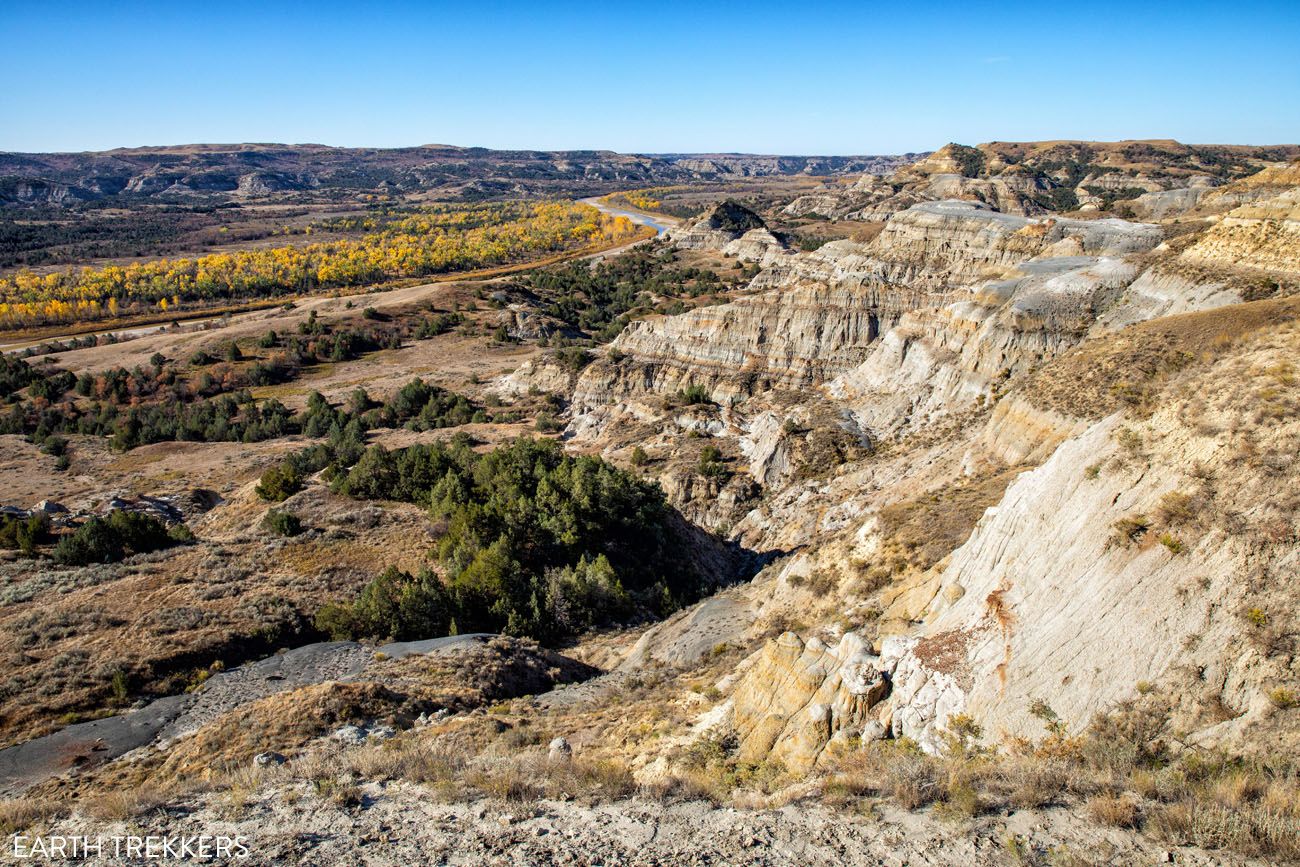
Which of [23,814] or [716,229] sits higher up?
[716,229]

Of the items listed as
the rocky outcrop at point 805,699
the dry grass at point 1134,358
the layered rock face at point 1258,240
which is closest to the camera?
the rocky outcrop at point 805,699

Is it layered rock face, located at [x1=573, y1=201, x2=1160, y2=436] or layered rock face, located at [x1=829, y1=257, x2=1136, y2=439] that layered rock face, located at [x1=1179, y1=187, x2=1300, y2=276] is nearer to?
layered rock face, located at [x1=829, y1=257, x2=1136, y2=439]

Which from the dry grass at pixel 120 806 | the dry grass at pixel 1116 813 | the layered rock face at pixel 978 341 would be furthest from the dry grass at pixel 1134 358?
the dry grass at pixel 120 806

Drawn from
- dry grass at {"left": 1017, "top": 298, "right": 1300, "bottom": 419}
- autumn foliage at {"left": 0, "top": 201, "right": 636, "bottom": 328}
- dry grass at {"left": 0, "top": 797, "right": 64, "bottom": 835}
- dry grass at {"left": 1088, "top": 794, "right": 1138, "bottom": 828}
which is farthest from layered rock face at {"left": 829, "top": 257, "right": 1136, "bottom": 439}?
autumn foliage at {"left": 0, "top": 201, "right": 636, "bottom": 328}

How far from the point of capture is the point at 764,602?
20.2 metres

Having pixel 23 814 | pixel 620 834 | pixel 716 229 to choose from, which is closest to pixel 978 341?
pixel 620 834

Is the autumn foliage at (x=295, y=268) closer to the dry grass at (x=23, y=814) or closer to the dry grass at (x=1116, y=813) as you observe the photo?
the dry grass at (x=23, y=814)

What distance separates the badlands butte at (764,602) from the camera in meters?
9.53

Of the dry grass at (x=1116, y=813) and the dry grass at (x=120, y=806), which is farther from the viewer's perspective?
the dry grass at (x=120, y=806)

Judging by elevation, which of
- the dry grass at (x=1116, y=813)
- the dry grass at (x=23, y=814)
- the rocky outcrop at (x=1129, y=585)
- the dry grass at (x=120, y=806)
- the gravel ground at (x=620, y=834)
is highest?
the rocky outcrop at (x=1129, y=585)

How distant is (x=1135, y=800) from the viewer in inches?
336

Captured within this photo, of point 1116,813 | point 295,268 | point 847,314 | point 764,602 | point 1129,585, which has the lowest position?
point 764,602

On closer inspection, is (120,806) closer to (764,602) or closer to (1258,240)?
(764,602)

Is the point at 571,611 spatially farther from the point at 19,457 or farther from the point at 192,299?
the point at 192,299
